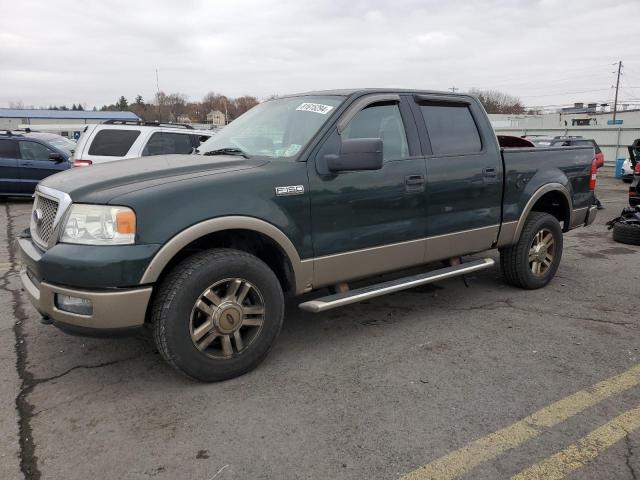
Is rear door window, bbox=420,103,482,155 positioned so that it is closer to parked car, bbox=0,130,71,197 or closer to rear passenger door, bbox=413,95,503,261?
rear passenger door, bbox=413,95,503,261

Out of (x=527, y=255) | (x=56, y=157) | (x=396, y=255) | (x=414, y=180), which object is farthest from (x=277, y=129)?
(x=56, y=157)

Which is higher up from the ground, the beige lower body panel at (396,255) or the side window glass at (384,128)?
the side window glass at (384,128)

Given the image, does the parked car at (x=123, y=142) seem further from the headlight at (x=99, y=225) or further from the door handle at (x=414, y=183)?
the headlight at (x=99, y=225)

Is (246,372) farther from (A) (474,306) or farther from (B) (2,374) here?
(A) (474,306)

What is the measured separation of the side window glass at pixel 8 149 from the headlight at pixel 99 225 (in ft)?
37.7

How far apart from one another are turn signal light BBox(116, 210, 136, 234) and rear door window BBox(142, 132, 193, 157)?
280 inches

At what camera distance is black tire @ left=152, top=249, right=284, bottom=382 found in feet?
→ 10.1

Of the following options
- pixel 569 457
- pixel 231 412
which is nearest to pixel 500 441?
pixel 569 457

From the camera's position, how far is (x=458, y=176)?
4.47 m

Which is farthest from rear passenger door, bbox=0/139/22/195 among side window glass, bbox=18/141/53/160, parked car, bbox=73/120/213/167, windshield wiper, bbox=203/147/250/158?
windshield wiper, bbox=203/147/250/158

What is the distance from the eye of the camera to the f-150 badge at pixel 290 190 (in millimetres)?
3460

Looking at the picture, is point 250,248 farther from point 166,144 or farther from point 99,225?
point 166,144

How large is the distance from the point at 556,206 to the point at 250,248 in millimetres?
3772

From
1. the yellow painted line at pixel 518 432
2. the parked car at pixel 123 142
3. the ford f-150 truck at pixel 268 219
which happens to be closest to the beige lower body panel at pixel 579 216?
the ford f-150 truck at pixel 268 219
